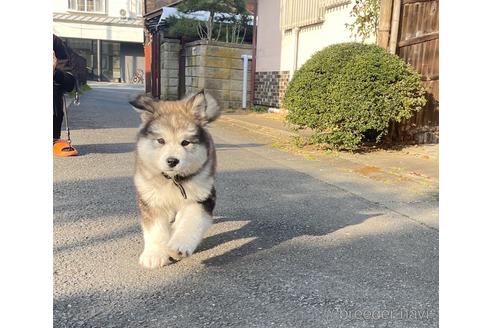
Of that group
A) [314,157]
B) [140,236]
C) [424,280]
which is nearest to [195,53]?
[314,157]

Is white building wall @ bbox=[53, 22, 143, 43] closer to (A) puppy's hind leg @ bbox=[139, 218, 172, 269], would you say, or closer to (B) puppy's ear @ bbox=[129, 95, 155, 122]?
(B) puppy's ear @ bbox=[129, 95, 155, 122]

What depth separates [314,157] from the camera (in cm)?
757

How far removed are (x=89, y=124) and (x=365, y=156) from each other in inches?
266

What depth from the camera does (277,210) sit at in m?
4.58

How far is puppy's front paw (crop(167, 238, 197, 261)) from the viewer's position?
9.49 ft

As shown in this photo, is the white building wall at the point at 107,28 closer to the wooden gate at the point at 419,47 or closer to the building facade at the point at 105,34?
the building facade at the point at 105,34

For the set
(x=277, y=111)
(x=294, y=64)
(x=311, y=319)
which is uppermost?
(x=294, y=64)

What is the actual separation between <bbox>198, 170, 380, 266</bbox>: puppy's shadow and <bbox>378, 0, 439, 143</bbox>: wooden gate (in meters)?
3.48

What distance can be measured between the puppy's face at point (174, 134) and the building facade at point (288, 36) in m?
7.24

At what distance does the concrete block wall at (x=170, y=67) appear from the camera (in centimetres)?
1889

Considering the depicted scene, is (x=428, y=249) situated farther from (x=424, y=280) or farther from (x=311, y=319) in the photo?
(x=311, y=319)

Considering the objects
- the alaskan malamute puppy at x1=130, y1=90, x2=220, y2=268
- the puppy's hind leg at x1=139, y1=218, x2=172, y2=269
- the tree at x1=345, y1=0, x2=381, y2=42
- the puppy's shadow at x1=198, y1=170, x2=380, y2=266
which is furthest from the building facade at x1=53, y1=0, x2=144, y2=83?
the puppy's hind leg at x1=139, y1=218, x2=172, y2=269

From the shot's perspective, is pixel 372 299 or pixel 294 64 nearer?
pixel 372 299

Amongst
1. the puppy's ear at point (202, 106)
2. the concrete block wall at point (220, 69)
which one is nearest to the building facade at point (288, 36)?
the concrete block wall at point (220, 69)
